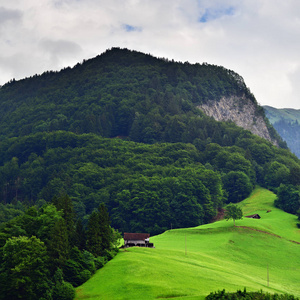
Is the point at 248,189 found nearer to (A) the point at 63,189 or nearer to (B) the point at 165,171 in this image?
(B) the point at 165,171

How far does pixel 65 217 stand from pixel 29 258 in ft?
58.4

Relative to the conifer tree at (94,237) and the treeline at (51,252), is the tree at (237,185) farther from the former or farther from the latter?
the conifer tree at (94,237)

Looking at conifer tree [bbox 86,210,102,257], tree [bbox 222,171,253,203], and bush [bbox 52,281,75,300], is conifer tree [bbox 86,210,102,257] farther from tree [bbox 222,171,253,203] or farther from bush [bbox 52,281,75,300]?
tree [bbox 222,171,253,203]

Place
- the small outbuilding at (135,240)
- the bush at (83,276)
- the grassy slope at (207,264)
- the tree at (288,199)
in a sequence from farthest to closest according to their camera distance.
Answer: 1. the tree at (288,199)
2. the small outbuilding at (135,240)
3. the bush at (83,276)
4. the grassy slope at (207,264)

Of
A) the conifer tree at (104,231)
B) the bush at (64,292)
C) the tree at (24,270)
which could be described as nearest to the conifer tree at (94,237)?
the conifer tree at (104,231)

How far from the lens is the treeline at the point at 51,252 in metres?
69.9

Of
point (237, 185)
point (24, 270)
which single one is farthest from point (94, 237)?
point (237, 185)

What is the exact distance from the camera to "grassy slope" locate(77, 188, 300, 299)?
65.9 m

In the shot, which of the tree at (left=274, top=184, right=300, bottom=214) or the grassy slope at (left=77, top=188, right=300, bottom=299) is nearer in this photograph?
the grassy slope at (left=77, top=188, right=300, bottom=299)

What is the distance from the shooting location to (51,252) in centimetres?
7650

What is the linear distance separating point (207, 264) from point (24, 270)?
1266 inches

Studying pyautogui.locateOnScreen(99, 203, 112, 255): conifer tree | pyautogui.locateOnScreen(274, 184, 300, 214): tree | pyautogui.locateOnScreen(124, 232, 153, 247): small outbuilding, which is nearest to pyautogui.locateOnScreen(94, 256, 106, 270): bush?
pyautogui.locateOnScreen(99, 203, 112, 255): conifer tree

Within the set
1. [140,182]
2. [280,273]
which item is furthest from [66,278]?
[140,182]

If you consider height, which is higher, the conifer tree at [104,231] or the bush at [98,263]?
the conifer tree at [104,231]
